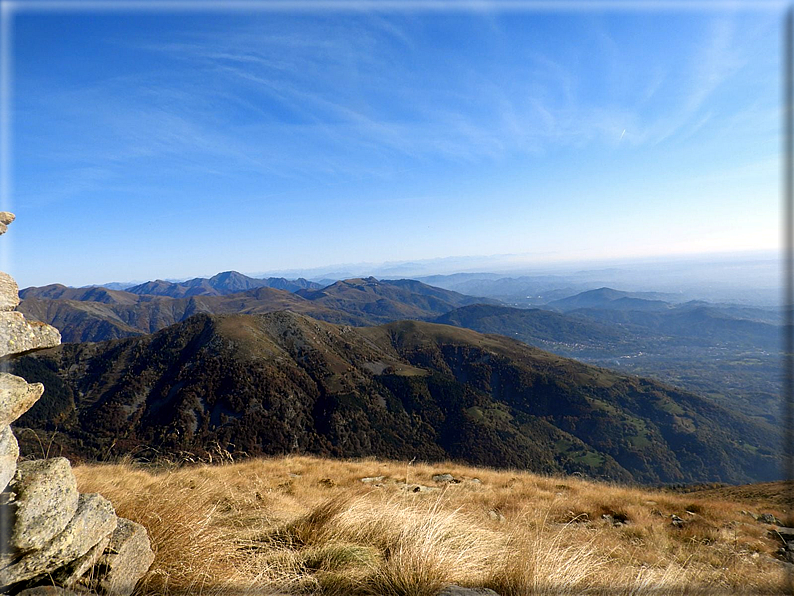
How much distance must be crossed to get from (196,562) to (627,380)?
9608 inches

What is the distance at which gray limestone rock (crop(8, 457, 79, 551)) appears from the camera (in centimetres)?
263

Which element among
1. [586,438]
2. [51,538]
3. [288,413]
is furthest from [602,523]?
[586,438]

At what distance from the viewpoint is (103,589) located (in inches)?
109

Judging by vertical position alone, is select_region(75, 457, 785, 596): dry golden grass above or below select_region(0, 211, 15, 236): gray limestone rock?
below

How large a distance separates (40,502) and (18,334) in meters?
1.52

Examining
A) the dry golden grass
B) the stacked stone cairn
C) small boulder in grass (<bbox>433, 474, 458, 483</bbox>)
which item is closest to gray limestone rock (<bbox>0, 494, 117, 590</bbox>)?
the stacked stone cairn

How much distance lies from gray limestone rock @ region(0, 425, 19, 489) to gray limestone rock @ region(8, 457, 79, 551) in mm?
139

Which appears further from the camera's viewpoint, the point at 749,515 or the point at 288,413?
the point at 288,413

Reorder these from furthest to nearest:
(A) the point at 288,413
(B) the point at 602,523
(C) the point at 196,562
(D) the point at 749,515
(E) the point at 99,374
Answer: (E) the point at 99,374, (A) the point at 288,413, (D) the point at 749,515, (B) the point at 602,523, (C) the point at 196,562

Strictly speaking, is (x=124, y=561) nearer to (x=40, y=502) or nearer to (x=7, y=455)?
(x=40, y=502)

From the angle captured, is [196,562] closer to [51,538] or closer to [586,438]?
[51,538]

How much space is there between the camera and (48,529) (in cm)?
273

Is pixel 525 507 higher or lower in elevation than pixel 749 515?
higher

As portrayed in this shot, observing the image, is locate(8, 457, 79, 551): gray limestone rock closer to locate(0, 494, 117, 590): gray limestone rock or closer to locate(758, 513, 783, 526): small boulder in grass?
locate(0, 494, 117, 590): gray limestone rock
